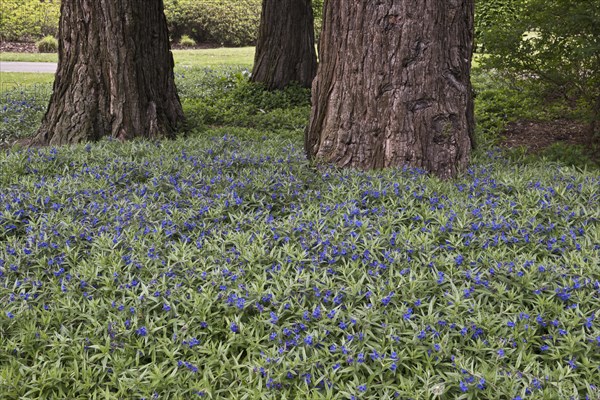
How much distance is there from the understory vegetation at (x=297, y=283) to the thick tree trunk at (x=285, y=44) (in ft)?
20.0

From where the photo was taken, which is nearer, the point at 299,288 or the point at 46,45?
the point at 299,288

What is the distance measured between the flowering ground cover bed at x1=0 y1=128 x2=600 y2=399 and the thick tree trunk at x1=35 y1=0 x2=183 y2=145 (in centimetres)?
224

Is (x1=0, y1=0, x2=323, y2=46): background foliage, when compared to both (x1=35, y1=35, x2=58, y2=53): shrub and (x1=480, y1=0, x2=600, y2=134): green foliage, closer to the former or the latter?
(x1=35, y1=35, x2=58, y2=53): shrub

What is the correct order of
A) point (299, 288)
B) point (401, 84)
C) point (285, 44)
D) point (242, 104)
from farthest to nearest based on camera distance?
point (285, 44)
point (242, 104)
point (401, 84)
point (299, 288)

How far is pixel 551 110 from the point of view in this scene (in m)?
8.17

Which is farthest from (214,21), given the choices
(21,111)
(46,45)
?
(21,111)

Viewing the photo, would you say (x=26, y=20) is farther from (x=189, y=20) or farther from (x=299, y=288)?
(x=299, y=288)

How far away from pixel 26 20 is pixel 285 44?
18917 millimetres

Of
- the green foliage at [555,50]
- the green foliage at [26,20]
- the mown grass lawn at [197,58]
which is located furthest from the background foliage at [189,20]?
the green foliage at [555,50]

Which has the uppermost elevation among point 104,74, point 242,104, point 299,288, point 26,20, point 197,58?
point 26,20

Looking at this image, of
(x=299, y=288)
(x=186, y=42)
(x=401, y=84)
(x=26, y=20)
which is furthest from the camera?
(x=186, y=42)

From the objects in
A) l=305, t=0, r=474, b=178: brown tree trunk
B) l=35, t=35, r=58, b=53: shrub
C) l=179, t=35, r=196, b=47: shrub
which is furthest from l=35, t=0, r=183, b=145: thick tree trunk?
l=179, t=35, r=196, b=47: shrub

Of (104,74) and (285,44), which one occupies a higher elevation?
(285,44)

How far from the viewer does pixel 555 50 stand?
23.0ft
